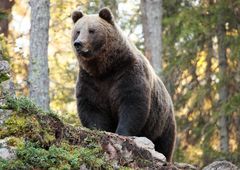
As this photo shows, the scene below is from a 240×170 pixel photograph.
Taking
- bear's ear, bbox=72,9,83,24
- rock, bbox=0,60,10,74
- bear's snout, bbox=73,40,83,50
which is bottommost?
rock, bbox=0,60,10,74

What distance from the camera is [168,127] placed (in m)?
9.67

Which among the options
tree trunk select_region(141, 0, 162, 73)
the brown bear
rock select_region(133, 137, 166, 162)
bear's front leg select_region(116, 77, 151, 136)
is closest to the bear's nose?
the brown bear

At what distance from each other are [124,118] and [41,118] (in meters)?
2.24

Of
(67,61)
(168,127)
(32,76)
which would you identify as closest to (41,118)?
(168,127)

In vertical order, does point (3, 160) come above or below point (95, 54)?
below

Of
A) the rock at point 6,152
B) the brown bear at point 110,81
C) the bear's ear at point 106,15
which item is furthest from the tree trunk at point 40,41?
the rock at point 6,152

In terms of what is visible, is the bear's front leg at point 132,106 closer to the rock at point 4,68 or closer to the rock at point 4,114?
the rock at point 4,68

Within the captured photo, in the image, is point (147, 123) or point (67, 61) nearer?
point (147, 123)

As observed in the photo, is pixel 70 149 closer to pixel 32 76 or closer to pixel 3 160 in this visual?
pixel 3 160

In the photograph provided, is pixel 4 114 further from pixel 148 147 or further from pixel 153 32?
pixel 153 32

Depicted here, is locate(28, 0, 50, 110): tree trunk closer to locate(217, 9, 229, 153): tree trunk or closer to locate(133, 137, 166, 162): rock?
locate(133, 137, 166, 162): rock

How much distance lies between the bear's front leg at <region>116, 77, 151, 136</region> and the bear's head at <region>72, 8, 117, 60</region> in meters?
0.65

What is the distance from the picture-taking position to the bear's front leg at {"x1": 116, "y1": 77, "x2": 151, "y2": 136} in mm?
8383

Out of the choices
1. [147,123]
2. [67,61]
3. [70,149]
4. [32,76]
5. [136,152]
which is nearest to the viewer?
[70,149]
